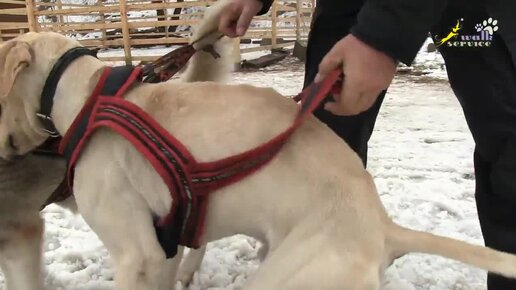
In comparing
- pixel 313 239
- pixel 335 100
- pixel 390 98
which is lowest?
pixel 390 98

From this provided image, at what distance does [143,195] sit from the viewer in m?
1.75

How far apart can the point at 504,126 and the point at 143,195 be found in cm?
111

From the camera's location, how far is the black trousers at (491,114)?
181 cm

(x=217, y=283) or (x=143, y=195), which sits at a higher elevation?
(x=143, y=195)

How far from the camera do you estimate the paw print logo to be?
5.77 feet

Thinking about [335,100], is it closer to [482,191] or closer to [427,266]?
[482,191]

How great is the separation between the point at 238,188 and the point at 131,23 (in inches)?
408

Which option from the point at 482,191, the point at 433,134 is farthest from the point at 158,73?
the point at 433,134

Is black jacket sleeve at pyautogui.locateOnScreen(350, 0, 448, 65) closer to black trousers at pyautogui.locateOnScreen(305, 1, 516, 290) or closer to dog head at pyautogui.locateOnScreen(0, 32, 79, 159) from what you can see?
black trousers at pyautogui.locateOnScreen(305, 1, 516, 290)

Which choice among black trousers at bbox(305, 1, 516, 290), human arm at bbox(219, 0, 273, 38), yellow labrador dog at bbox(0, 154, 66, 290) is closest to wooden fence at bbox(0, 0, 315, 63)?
human arm at bbox(219, 0, 273, 38)

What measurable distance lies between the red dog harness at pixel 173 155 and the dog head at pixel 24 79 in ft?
0.63

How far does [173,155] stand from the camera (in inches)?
67.0

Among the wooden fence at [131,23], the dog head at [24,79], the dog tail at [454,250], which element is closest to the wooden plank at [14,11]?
the wooden fence at [131,23]

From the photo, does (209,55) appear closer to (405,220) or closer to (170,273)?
(170,273)
